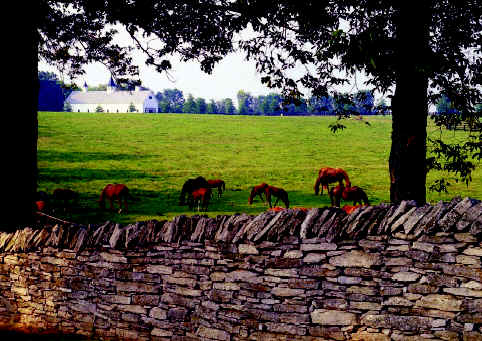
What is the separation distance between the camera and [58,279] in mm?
9602

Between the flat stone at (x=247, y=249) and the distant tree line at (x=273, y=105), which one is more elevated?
the distant tree line at (x=273, y=105)

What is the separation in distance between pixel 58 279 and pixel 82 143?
37857mm

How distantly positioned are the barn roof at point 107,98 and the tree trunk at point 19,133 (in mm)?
144319

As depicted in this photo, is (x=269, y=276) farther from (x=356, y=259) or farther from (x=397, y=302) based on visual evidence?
(x=397, y=302)

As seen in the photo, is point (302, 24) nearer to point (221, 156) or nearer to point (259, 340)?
point (259, 340)

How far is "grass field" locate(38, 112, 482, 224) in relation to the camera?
79.0ft

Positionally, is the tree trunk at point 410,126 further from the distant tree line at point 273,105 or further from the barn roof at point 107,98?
the barn roof at point 107,98

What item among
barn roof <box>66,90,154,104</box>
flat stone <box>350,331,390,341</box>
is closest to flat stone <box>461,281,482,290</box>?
flat stone <box>350,331,390,341</box>

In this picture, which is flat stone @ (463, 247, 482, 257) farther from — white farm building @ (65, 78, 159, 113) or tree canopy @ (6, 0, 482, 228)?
white farm building @ (65, 78, 159, 113)

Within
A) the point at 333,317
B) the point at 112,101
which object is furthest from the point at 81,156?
the point at 112,101

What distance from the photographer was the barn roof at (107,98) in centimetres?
15557

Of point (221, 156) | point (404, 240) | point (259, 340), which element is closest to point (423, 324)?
point (404, 240)

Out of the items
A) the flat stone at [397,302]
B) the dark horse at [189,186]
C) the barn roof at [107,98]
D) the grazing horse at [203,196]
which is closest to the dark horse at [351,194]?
the grazing horse at [203,196]

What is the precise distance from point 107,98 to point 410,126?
15698 cm
